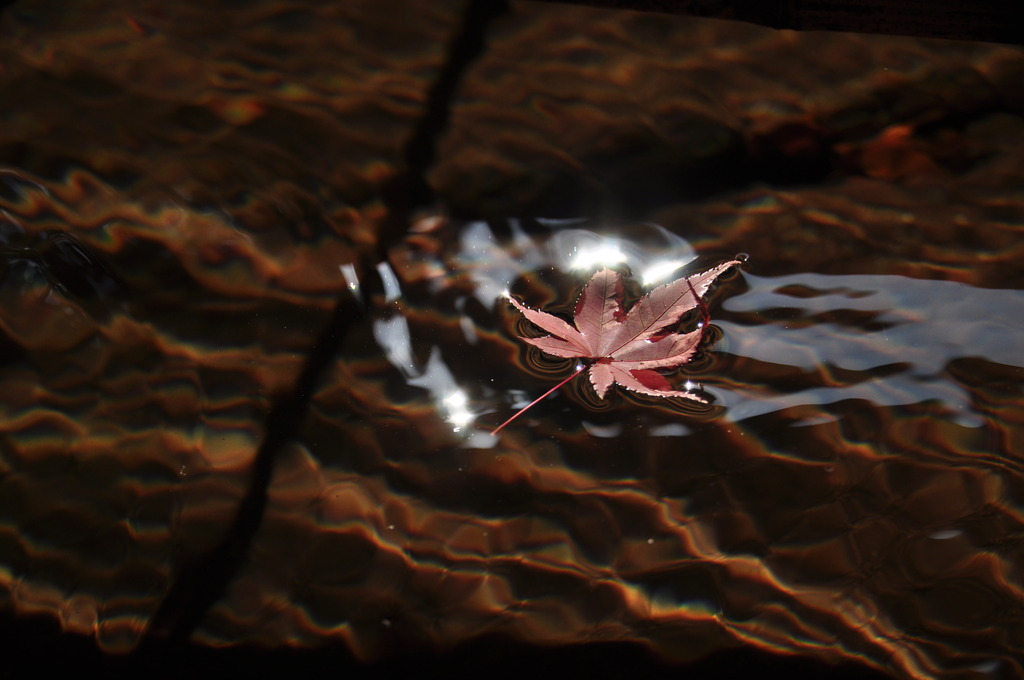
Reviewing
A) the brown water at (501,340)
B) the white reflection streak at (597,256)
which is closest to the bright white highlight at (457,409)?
the brown water at (501,340)

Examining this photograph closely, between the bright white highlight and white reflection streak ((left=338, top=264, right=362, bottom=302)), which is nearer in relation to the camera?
the bright white highlight

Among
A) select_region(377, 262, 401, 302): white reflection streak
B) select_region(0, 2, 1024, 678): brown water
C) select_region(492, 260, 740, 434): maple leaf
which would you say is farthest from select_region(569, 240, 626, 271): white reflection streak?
select_region(377, 262, 401, 302): white reflection streak

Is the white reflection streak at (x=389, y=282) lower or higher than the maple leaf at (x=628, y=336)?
lower

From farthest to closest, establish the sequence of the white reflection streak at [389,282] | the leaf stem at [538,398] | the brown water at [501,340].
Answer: the white reflection streak at [389,282] → the leaf stem at [538,398] → the brown water at [501,340]

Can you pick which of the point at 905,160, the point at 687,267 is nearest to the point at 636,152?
the point at 687,267

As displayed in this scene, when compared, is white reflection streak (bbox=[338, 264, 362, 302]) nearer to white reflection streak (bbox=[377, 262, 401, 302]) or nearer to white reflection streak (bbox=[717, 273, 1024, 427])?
white reflection streak (bbox=[377, 262, 401, 302])

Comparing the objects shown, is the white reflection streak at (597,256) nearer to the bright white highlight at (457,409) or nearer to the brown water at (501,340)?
the brown water at (501,340)
